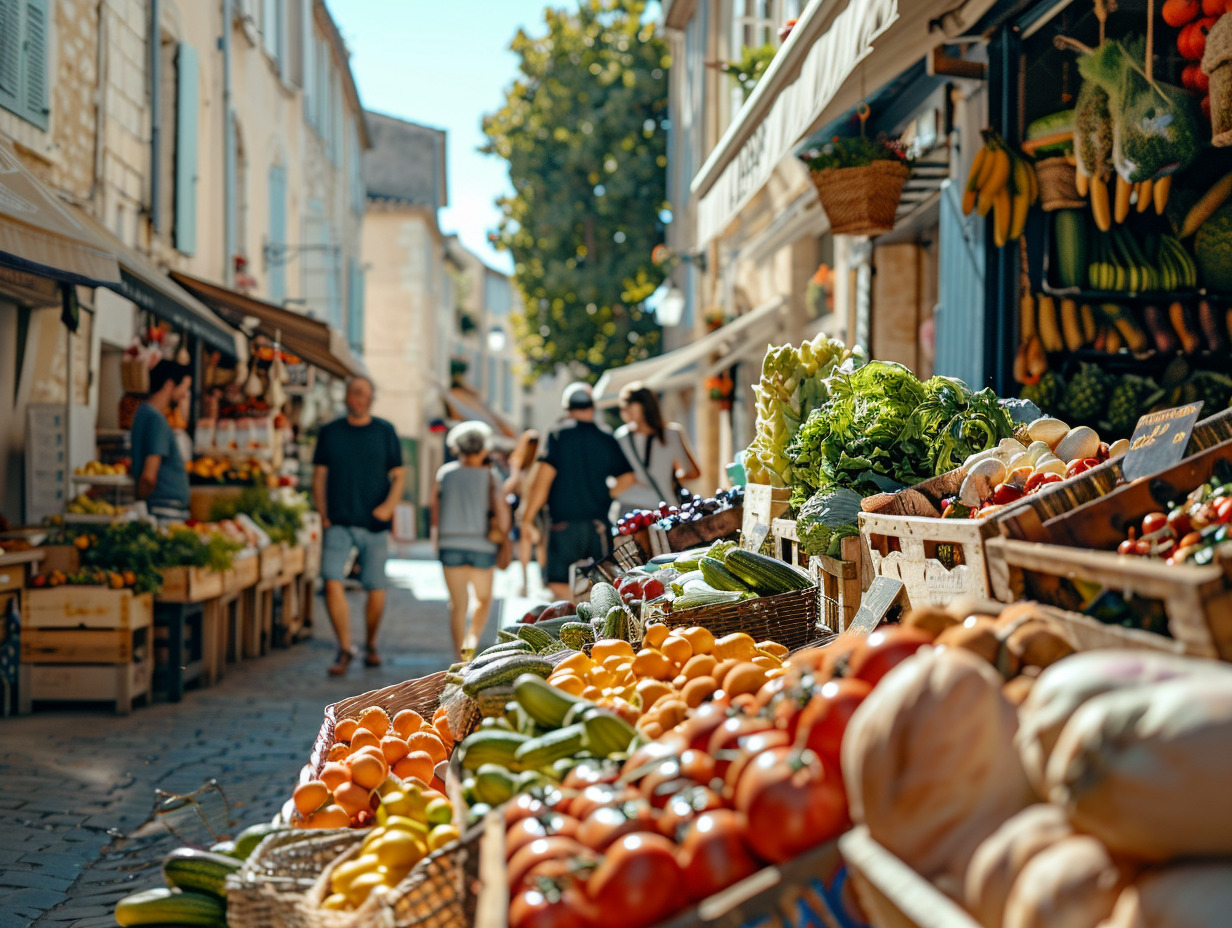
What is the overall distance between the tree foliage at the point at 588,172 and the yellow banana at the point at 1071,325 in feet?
61.2

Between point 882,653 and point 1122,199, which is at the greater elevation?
point 1122,199

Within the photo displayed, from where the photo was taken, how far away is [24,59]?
8.27 m

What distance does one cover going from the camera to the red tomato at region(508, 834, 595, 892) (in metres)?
1.97

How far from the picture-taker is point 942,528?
283 cm

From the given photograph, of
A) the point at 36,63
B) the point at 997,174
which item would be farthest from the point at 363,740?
the point at 36,63

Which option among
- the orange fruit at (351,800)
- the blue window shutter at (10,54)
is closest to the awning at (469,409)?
the blue window shutter at (10,54)

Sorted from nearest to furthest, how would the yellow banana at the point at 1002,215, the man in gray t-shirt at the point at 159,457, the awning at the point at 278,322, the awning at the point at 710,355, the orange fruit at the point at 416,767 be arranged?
the orange fruit at the point at 416,767 < the yellow banana at the point at 1002,215 < the man in gray t-shirt at the point at 159,457 < the awning at the point at 278,322 < the awning at the point at 710,355

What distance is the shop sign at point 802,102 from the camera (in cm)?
462

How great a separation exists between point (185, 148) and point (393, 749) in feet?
33.2

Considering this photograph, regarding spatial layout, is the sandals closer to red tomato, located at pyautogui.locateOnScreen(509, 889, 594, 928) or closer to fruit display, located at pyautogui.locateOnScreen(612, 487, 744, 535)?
fruit display, located at pyautogui.locateOnScreen(612, 487, 744, 535)

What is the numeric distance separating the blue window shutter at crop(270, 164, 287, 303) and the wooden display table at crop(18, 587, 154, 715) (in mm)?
10615

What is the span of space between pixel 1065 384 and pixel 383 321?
2636 centimetres

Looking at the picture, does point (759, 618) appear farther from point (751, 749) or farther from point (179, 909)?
point (179, 909)

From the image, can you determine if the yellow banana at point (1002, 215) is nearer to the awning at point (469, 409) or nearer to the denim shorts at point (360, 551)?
the denim shorts at point (360, 551)
